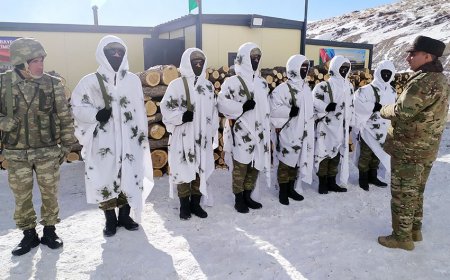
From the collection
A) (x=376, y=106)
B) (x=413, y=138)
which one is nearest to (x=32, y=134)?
(x=413, y=138)

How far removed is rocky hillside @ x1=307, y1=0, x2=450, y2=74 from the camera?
38.2 metres

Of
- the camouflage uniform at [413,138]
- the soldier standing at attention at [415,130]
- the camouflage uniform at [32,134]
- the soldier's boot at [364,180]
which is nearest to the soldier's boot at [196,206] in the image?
the camouflage uniform at [32,134]

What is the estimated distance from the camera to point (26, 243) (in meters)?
3.38

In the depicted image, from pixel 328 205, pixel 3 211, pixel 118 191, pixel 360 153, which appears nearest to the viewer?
pixel 118 191

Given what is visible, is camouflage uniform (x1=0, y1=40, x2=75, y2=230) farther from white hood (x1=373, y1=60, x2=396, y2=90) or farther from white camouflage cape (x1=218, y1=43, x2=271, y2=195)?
white hood (x1=373, y1=60, x2=396, y2=90)

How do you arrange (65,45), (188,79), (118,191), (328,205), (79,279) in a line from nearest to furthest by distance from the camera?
(79,279), (118,191), (188,79), (328,205), (65,45)

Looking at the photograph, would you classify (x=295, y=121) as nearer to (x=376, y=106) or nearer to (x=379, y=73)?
(x=376, y=106)

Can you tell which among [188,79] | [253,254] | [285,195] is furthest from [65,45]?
[253,254]

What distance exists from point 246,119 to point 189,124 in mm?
773

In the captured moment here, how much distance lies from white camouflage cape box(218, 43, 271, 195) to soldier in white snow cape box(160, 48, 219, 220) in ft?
0.79

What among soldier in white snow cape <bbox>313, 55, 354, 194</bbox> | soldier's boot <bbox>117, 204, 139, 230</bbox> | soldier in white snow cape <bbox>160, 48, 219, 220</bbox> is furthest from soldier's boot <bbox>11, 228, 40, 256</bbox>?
soldier in white snow cape <bbox>313, 55, 354, 194</bbox>

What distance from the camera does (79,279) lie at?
9.77 ft

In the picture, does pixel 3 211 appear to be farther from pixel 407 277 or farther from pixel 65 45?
pixel 65 45

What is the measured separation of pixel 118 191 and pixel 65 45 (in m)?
6.71
